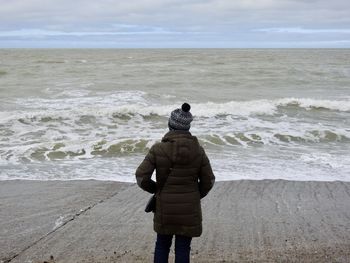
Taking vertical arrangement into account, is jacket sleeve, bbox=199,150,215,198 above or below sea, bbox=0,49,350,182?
above

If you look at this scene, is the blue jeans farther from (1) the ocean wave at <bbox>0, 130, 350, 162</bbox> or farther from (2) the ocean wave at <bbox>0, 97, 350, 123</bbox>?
(2) the ocean wave at <bbox>0, 97, 350, 123</bbox>

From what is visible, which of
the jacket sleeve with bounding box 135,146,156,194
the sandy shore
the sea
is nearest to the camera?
the jacket sleeve with bounding box 135,146,156,194

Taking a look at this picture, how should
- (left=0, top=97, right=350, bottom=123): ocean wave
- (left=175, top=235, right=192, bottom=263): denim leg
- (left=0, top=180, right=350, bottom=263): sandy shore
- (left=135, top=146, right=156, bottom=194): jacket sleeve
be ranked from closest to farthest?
(left=135, top=146, right=156, bottom=194): jacket sleeve, (left=175, top=235, right=192, bottom=263): denim leg, (left=0, top=180, right=350, bottom=263): sandy shore, (left=0, top=97, right=350, bottom=123): ocean wave

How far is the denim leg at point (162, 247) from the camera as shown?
393 cm

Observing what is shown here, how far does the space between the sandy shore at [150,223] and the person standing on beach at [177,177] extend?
1206 mm

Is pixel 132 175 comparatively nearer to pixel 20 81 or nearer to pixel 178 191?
pixel 178 191

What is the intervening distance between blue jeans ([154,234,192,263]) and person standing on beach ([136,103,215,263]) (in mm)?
67

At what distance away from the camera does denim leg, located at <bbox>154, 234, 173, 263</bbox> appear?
3.93 metres

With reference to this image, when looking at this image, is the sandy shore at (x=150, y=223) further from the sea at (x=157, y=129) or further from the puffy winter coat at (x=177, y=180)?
the puffy winter coat at (x=177, y=180)

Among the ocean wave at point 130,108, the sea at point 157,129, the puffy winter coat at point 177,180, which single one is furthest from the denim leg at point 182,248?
the ocean wave at point 130,108

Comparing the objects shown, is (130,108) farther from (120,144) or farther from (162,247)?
(162,247)

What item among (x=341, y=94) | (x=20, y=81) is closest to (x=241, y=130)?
(x=341, y=94)

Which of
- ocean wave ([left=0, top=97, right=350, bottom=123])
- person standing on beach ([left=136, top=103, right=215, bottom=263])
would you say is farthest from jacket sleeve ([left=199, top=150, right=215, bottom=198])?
ocean wave ([left=0, top=97, right=350, bottom=123])

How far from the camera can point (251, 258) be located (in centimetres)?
489
